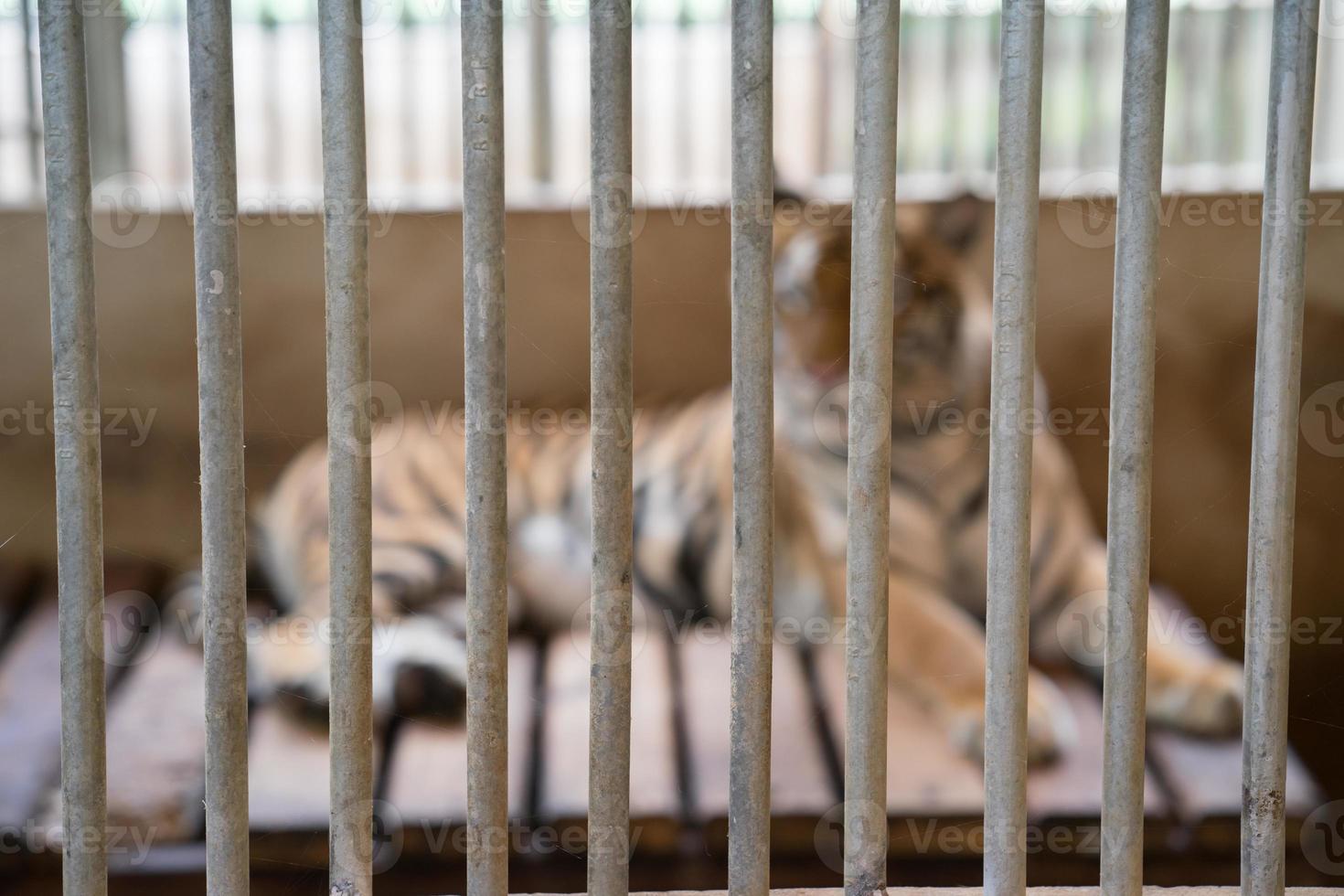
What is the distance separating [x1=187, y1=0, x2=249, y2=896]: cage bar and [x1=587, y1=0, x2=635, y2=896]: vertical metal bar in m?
0.21

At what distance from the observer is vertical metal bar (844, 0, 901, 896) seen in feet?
2.10

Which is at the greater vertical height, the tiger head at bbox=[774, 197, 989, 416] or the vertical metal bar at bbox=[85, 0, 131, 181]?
the vertical metal bar at bbox=[85, 0, 131, 181]

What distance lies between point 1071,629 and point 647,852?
73 cm

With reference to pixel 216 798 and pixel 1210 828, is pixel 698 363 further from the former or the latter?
pixel 216 798

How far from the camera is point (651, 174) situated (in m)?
1.82

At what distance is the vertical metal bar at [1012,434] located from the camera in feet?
2.12

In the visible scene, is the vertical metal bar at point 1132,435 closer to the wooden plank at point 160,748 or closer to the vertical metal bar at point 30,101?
the wooden plank at point 160,748
